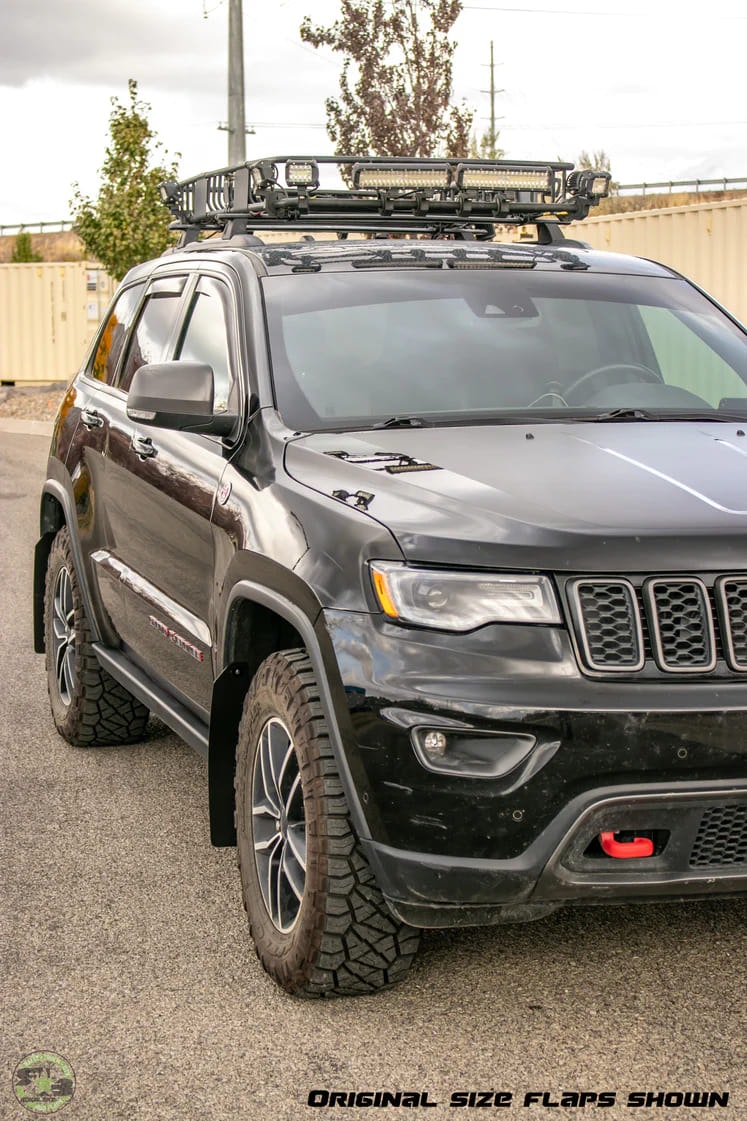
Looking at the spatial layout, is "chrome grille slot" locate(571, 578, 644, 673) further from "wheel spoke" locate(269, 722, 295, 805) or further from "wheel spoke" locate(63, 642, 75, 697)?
"wheel spoke" locate(63, 642, 75, 697)

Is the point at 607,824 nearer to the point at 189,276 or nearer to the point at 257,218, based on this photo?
the point at 189,276

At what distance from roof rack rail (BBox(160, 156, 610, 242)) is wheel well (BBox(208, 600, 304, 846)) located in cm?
199

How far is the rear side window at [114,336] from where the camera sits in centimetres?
611

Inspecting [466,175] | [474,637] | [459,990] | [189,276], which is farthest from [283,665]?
[466,175]

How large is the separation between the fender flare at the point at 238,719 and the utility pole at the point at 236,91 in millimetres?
16914

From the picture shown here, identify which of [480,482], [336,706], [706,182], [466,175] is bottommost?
[336,706]

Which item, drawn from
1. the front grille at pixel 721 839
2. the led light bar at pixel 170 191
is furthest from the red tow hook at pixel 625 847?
the led light bar at pixel 170 191

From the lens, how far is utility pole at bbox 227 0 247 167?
20.5 m

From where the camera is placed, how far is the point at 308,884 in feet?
11.7

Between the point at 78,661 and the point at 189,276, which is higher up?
the point at 189,276

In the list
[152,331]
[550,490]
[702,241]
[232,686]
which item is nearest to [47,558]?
[152,331]

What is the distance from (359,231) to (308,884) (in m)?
3.22

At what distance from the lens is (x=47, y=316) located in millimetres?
30531

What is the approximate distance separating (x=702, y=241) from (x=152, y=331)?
1262 cm
